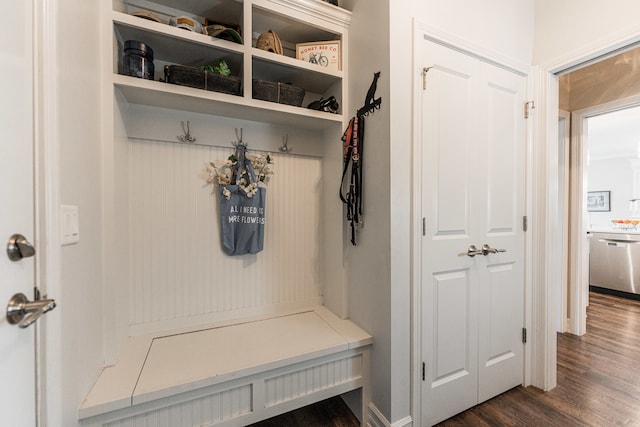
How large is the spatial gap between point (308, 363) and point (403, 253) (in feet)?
2.40

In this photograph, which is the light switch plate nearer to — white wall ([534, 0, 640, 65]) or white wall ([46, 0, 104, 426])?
white wall ([46, 0, 104, 426])

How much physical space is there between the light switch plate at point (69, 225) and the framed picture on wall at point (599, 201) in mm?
8301

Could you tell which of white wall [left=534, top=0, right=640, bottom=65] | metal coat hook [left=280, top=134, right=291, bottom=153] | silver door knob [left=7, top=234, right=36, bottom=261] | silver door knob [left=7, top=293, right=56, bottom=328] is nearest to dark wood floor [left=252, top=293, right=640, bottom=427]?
silver door knob [left=7, top=293, right=56, bottom=328]

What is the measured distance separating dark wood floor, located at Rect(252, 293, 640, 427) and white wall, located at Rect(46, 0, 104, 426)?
3.45ft

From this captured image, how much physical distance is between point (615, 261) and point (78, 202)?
5.61 m

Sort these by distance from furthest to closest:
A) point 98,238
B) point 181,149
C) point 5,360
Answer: point 181,149 → point 98,238 → point 5,360

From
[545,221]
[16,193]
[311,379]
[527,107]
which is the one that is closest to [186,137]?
[16,193]

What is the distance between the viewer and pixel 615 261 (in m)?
3.58

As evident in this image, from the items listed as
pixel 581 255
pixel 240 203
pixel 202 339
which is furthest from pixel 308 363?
pixel 581 255

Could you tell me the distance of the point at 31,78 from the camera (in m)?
0.69

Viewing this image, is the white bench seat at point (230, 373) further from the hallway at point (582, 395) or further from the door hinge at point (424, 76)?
the door hinge at point (424, 76)

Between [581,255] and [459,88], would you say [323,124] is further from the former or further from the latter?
[581,255]

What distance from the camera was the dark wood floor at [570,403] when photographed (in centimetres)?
147

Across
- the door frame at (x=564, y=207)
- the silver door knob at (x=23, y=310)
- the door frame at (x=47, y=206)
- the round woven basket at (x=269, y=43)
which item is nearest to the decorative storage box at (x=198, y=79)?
the round woven basket at (x=269, y=43)
